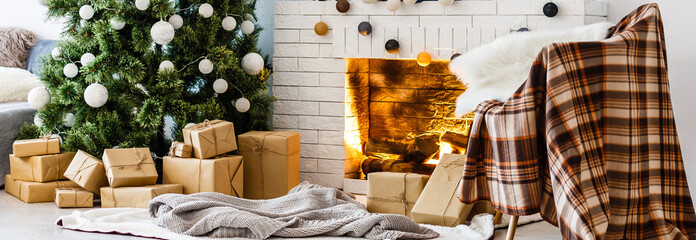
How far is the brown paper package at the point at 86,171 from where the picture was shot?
333 centimetres

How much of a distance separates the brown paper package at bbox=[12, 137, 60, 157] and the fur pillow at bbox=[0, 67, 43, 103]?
0.67m

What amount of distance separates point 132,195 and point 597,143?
2.02 meters

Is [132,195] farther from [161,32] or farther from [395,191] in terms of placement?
[395,191]

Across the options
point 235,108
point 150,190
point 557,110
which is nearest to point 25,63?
point 235,108

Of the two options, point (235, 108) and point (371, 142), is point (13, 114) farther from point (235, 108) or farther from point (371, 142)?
point (371, 142)

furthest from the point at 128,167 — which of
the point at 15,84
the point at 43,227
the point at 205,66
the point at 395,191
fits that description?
the point at 15,84

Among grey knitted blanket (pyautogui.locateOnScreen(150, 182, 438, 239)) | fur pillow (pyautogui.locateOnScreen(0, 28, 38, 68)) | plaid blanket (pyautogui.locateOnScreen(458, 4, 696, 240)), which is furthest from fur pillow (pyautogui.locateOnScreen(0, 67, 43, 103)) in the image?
plaid blanket (pyautogui.locateOnScreen(458, 4, 696, 240))

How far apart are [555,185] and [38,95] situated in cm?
246

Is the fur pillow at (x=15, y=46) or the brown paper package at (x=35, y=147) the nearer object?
the brown paper package at (x=35, y=147)

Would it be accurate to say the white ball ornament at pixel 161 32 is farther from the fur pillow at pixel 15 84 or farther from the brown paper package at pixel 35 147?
the fur pillow at pixel 15 84

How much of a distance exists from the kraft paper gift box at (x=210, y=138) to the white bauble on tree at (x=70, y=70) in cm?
59

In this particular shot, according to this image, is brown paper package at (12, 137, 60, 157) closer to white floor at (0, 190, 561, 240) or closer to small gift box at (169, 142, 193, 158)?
white floor at (0, 190, 561, 240)

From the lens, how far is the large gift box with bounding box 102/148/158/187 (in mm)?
3232

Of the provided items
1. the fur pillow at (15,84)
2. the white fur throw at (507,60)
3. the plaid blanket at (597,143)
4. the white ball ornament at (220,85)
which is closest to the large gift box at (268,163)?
the white ball ornament at (220,85)
